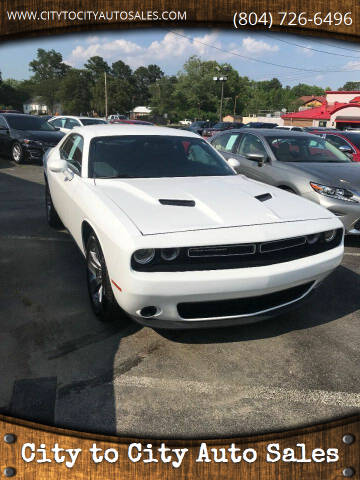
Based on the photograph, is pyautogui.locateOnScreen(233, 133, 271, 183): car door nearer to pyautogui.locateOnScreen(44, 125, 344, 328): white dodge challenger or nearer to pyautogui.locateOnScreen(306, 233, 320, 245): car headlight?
pyautogui.locateOnScreen(44, 125, 344, 328): white dodge challenger

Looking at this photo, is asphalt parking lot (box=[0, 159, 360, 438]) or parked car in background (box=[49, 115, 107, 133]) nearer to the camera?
asphalt parking lot (box=[0, 159, 360, 438])

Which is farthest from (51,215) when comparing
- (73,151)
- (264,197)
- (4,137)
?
(4,137)

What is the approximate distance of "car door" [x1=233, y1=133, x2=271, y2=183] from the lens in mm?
6214

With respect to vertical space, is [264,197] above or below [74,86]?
below

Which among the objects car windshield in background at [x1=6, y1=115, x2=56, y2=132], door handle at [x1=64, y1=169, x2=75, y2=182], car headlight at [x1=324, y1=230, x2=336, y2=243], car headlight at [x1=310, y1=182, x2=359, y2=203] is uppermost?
car windshield in background at [x1=6, y1=115, x2=56, y2=132]

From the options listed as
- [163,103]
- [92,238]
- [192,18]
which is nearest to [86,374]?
[92,238]

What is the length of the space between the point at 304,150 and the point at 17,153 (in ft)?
29.5

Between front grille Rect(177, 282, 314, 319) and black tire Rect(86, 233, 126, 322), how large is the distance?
627mm

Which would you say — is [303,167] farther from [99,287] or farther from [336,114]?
[336,114]

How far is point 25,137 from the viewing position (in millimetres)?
11609

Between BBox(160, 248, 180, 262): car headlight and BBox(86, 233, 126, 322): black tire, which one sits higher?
BBox(160, 248, 180, 262): car headlight

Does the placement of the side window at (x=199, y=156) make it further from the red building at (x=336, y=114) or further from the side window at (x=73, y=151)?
the red building at (x=336, y=114)

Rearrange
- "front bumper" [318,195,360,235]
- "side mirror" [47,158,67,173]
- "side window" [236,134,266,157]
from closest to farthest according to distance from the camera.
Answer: "side mirror" [47,158,67,173], "front bumper" [318,195,360,235], "side window" [236,134,266,157]

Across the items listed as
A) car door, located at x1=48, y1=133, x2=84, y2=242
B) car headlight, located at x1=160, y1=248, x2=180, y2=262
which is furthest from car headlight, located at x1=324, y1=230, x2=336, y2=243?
car door, located at x1=48, y1=133, x2=84, y2=242
